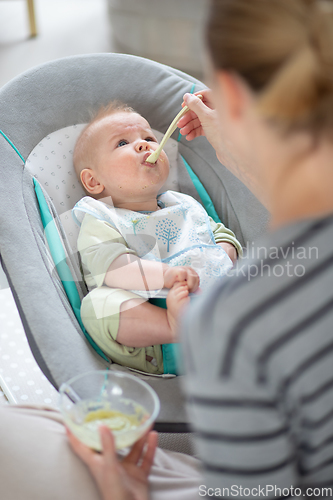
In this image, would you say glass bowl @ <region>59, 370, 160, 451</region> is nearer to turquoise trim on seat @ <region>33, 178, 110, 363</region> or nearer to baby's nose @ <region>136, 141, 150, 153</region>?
turquoise trim on seat @ <region>33, 178, 110, 363</region>

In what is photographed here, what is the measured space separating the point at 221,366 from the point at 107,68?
1.22 meters

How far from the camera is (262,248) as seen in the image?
519 millimetres

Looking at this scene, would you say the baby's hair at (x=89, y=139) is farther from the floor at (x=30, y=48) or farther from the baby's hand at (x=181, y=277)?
the floor at (x=30, y=48)

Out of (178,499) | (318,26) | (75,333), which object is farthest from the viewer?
(75,333)

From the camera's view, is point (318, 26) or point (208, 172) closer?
point (318, 26)

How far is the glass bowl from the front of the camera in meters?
0.72

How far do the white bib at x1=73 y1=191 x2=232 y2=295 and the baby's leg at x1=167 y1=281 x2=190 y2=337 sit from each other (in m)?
0.10

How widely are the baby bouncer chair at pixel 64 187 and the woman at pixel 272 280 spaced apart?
1.59 feet

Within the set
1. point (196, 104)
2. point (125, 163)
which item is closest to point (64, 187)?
point (125, 163)

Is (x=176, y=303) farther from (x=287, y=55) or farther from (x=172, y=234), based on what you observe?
(x=287, y=55)

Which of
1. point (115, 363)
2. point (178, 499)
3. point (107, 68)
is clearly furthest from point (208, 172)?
point (178, 499)

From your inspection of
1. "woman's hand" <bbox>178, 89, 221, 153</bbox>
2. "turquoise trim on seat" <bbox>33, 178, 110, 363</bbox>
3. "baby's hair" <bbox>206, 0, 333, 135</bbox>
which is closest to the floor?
"turquoise trim on seat" <bbox>33, 178, 110, 363</bbox>

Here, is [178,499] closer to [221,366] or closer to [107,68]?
[221,366]

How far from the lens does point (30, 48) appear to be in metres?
3.37
